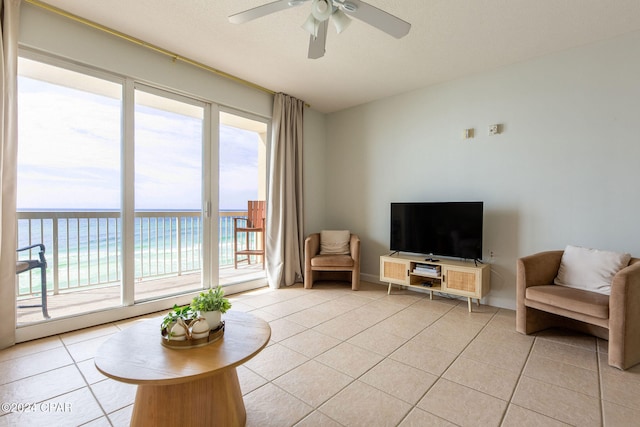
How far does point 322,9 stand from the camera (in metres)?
1.74

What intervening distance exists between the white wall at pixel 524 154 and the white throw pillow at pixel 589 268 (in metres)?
0.33

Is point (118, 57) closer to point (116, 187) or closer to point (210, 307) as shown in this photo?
point (116, 187)

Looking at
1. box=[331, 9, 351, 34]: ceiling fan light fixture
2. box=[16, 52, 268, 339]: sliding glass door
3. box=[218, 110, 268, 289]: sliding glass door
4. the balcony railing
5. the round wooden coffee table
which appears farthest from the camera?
box=[218, 110, 268, 289]: sliding glass door

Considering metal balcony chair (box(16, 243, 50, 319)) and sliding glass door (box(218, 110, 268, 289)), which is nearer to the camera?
metal balcony chair (box(16, 243, 50, 319))

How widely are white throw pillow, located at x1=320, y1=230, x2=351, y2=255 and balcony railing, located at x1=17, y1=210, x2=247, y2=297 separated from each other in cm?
150

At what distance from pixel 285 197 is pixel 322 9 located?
106 inches

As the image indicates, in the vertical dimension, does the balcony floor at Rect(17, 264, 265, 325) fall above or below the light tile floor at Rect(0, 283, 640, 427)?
above

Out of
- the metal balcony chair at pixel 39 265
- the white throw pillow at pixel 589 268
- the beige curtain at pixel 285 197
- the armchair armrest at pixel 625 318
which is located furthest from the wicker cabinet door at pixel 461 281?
the metal balcony chair at pixel 39 265

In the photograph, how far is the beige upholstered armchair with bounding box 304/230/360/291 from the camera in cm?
394

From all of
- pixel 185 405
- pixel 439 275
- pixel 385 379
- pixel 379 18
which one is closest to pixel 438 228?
pixel 439 275

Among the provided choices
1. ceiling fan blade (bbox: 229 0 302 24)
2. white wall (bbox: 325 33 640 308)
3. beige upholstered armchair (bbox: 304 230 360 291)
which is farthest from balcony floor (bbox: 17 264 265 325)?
ceiling fan blade (bbox: 229 0 302 24)

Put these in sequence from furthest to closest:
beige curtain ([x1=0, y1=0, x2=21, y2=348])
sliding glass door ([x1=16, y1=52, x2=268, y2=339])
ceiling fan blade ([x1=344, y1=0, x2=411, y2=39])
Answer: sliding glass door ([x1=16, y1=52, x2=268, y2=339]) < beige curtain ([x1=0, y1=0, x2=21, y2=348]) < ceiling fan blade ([x1=344, y1=0, x2=411, y2=39])

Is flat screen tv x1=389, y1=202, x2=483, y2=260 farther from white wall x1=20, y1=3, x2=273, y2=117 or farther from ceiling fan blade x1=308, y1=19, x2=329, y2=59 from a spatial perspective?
white wall x1=20, y1=3, x2=273, y2=117

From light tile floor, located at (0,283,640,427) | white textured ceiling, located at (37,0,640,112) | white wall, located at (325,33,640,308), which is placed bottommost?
light tile floor, located at (0,283,640,427)
